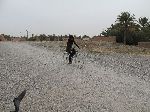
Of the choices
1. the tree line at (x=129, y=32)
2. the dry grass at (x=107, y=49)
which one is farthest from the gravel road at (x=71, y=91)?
the tree line at (x=129, y=32)

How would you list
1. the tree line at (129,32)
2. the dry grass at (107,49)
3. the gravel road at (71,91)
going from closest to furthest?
the gravel road at (71,91) < the dry grass at (107,49) < the tree line at (129,32)

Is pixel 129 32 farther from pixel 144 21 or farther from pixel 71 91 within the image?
pixel 71 91

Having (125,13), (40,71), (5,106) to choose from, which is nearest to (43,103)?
(5,106)

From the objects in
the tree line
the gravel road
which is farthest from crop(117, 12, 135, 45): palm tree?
the gravel road

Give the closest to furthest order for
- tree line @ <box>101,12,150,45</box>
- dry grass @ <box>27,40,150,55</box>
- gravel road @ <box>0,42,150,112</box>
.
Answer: gravel road @ <box>0,42,150,112</box> < dry grass @ <box>27,40,150,55</box> < tree line @ <box>101,12,150,45</box>

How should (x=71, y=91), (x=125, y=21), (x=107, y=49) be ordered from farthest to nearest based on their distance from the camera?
1. (x=125, y=21)
2. (x=107, y=49)
3. (x=71, y=91)

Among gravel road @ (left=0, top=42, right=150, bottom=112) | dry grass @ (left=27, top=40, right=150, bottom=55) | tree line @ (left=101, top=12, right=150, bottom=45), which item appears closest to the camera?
gravel road @ (left=0, top=42, right=150, bottom=112)

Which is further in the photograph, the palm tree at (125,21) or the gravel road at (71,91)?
the palm tree at (125,21)

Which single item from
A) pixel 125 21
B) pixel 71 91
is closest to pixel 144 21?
pixel 125 21

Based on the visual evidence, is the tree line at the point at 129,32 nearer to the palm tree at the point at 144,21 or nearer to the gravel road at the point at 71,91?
the palm tree at the point at 144,21

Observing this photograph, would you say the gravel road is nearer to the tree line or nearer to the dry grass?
the dry grass

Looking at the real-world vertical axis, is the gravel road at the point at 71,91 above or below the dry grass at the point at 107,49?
above

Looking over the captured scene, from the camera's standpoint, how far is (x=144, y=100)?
15.1 meters

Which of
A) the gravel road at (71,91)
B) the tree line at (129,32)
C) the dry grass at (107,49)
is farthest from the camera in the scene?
the tree line at (129,32)
